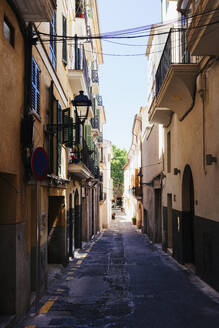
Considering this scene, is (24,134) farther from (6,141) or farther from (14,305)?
(14,305)

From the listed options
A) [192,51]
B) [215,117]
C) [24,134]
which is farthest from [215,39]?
[24,134]

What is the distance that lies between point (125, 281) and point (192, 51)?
20.6 feet

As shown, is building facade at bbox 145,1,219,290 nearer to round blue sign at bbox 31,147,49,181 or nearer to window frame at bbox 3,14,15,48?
window frame at bbox 3,14,15,48

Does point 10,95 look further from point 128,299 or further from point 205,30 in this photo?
point 128,299

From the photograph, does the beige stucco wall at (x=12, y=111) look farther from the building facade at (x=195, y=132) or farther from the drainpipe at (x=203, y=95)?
the drainpipe at (x=203, y=95)

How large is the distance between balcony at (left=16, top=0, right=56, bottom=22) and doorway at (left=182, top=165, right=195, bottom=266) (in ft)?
25.7

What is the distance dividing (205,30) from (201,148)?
3699 millimetres

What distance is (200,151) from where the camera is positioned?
1095 cm

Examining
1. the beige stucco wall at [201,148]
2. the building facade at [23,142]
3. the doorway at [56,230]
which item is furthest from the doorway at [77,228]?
the building facade at [23,142]

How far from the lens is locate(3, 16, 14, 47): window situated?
640cm

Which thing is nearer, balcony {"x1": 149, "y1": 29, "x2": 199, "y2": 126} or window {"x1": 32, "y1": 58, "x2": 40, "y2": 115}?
window {"x1": 32, "y1": 58, "x2": 40, "y2": 115}

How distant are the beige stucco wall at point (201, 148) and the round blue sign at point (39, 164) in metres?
4.43

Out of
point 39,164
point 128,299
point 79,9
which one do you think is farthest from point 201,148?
point 79,9

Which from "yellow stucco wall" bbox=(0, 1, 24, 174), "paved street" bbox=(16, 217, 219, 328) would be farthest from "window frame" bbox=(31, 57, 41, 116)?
"paved street" bbox=(16, 217, 219, 328)
